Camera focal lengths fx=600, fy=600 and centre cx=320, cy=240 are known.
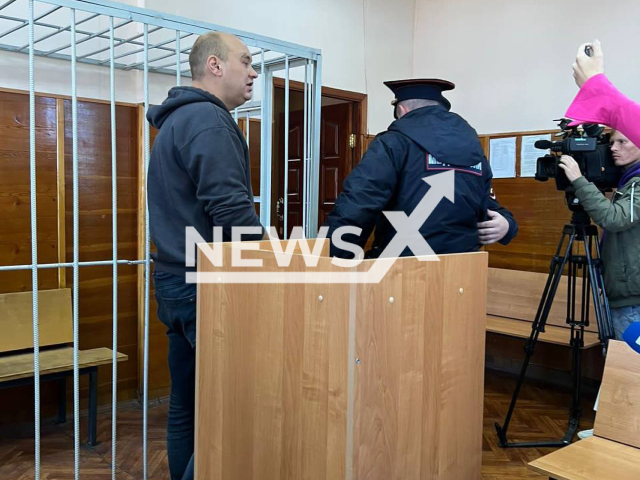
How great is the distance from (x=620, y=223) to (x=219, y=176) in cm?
185

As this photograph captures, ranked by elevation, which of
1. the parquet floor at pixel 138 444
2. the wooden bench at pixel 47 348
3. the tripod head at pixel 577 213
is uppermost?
the tripod head at pixel 577 213

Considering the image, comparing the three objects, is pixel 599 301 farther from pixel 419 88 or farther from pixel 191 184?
pixel 191 184

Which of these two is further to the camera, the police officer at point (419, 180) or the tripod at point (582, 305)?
the tripod at point (582, 305)

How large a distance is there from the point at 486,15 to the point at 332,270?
3.76 m

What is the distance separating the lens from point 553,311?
3740mm

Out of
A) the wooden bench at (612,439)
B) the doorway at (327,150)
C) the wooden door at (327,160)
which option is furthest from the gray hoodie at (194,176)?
the wooden door at (327,160)

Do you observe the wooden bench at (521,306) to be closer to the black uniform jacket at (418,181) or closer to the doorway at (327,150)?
the doorway at (327,150)

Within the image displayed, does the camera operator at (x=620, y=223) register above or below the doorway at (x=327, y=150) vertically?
below

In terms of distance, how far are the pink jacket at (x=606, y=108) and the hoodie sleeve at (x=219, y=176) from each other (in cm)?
89

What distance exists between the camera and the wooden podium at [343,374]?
1.21m

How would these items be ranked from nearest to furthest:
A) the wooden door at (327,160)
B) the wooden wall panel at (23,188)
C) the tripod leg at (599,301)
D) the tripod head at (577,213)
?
the tripod leg at (599,301) < the tripod head at (577,213) < the wooden wall panel at (23,188) < the wooden door at (327,160)

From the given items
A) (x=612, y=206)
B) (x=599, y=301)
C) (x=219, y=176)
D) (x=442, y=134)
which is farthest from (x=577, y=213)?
(x=219, y=176)

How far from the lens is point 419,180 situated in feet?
6.73

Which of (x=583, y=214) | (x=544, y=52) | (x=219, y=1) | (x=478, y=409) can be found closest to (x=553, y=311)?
(x=583, y=214)
